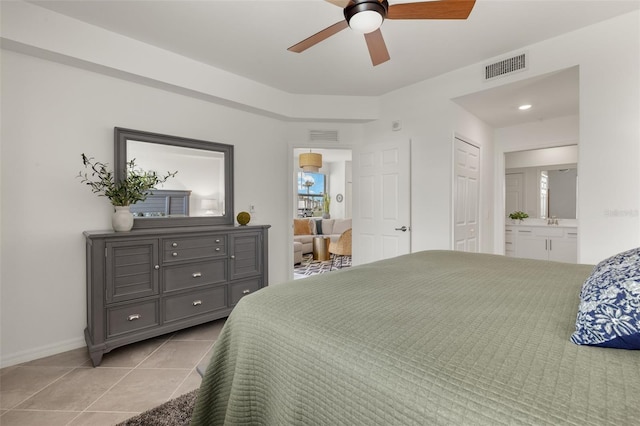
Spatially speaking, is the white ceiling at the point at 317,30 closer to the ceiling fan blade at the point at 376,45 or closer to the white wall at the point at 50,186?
the ceiling fan blade at the point at 376,45

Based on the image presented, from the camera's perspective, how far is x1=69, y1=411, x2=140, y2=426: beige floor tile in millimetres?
1604

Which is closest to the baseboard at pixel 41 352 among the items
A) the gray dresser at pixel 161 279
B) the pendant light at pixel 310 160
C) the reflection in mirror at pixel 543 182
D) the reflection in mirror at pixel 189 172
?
the gray dresser at pixel 161 279

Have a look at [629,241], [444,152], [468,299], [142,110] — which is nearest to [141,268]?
[142,110]

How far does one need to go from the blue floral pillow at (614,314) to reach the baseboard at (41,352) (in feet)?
10.7

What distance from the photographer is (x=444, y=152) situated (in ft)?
11.3

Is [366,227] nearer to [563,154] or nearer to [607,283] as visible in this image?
[607,283]

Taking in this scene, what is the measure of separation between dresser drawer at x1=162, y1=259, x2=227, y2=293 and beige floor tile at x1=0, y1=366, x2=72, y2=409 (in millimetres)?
850

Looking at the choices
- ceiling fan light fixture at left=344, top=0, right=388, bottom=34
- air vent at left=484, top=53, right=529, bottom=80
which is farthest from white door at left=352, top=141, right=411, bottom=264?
ceiling fan light fixture at left=344, top=0, right=388, bottom=34

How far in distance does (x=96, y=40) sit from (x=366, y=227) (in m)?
3.28

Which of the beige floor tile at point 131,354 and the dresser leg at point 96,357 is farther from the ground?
the dresser leg at point 96,357

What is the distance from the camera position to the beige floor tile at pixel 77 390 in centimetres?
177

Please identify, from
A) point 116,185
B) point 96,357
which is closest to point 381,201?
point 116,185

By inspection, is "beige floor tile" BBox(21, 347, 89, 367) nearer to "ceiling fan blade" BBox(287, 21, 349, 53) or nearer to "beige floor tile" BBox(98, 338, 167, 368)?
"beige floor tile" BBox(98, 338, 167, 368)

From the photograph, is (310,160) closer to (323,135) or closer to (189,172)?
(323,135)
